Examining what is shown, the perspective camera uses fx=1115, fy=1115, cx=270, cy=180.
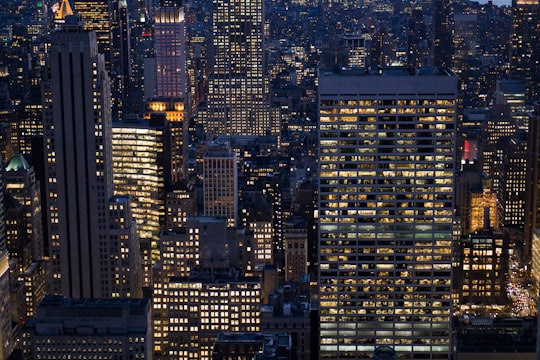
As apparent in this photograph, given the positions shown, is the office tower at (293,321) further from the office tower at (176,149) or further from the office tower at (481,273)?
the office tower at (176,149)

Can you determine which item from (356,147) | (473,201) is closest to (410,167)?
(356,147)

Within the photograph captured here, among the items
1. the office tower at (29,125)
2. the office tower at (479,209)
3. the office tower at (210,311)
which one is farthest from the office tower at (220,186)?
the office tower at (29,125)

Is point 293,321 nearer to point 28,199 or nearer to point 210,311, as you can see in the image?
point 210,311

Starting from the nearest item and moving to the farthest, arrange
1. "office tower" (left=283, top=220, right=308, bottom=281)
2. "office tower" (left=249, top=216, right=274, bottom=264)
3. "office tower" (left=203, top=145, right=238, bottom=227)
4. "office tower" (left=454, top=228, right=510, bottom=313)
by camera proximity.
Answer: "office tower" (left=454, top=228, right=510, bottom=313) < "office tower" (left=283, top=220, right=308, bottom=281) < "office tower" (left=249, top=216, right=274, bottom=264) < "office tower" (left=203, top=145, right=238, bottom=227)

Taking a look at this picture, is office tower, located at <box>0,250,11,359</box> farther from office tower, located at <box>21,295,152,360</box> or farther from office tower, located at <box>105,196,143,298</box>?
office tower, located at <box>21,295,152,360</box>

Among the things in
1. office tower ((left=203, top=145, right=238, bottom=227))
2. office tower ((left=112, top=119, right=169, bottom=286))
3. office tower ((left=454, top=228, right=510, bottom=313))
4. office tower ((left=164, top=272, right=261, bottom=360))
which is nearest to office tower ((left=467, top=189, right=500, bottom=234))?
office tower ((left=454, top=228, right=510, bottom=313))

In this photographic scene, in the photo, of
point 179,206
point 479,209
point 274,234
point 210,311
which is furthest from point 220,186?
point 210,311
